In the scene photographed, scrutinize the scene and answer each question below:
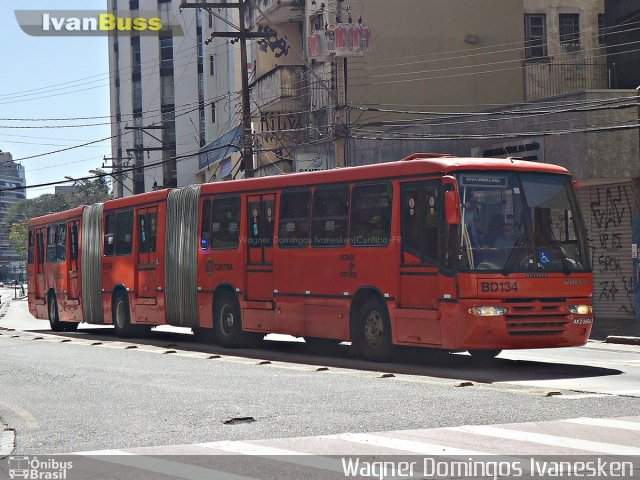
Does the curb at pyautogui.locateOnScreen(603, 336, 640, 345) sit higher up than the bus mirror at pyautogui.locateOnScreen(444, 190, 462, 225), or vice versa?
the bus mirror at pyautogui.locateOnScreen(444, 190, 462, 225)

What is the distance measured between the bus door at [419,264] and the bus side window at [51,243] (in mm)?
18208

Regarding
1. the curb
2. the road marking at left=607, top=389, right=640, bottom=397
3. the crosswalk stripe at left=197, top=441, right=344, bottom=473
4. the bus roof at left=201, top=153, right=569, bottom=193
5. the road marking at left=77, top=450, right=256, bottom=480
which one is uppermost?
the bus roof at left=201, top=153, right=569, bottom=193

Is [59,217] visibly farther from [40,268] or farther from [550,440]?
[550,440]

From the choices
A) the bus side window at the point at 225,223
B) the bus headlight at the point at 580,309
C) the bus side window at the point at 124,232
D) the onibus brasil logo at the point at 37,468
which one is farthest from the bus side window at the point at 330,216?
the onibus brasil logo at the point at 37,468

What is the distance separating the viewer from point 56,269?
113 feet

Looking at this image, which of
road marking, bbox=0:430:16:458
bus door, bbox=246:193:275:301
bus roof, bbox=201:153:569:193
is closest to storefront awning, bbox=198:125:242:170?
bus door, bbox=246:193:275:301

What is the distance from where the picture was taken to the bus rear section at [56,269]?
3269cm

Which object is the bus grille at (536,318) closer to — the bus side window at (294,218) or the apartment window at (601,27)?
the bus side window at (294,218)

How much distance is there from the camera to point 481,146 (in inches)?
1375

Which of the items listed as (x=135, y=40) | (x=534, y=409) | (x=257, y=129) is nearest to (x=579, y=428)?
(x=534, y=409)

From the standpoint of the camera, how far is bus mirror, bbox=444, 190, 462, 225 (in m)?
17.2

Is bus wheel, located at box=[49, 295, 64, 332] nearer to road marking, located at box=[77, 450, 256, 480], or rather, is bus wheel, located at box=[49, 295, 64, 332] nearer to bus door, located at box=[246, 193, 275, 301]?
bus door, located at box=[246, 193, 275, 301]

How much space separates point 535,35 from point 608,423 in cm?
3572

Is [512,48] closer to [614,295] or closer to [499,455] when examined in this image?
[614,295]
